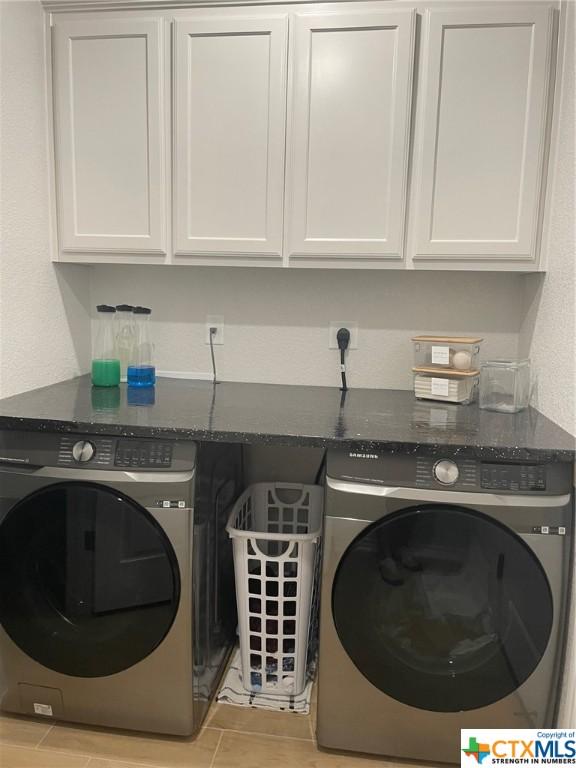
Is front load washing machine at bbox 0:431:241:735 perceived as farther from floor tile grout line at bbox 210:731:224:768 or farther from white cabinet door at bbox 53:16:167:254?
white cabinet door at bbox 53:16:167:254

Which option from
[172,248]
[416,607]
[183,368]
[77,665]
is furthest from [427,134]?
[77,665]

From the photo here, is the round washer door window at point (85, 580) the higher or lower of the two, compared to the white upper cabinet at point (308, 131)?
lower

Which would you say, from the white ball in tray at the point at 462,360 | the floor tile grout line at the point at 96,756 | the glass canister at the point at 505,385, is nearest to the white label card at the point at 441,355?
the white ball in tray at the point at 462,360

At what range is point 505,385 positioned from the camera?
1.91 metres

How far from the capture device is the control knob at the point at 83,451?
1.60 meters

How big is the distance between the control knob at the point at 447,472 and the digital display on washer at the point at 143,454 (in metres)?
0.74

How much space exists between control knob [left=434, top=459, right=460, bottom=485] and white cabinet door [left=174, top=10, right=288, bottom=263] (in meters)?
0.93

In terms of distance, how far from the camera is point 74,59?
1.93 meters

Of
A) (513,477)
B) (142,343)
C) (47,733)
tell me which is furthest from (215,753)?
(142,343)

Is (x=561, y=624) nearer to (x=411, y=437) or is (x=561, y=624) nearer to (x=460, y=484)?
(x=460, y=484)

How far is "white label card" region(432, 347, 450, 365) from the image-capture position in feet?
6.44

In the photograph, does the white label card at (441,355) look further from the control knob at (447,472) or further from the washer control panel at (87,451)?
the washer control panel at (87,451)

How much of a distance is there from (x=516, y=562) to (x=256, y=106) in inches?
63.8

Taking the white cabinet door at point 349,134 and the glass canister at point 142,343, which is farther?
the glass canister at point 142,343
